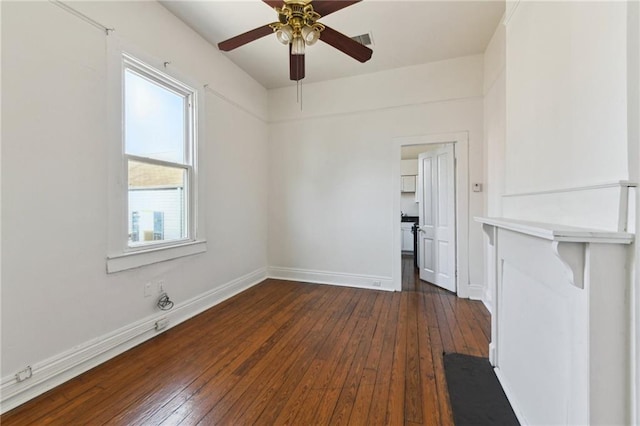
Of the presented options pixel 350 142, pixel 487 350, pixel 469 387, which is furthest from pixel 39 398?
pixel 350 142

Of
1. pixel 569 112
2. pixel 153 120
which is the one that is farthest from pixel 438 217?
pixel 153 120

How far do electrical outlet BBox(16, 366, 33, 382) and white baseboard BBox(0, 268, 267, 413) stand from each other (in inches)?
0.5

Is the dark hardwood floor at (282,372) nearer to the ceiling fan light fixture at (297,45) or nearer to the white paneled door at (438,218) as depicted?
the white paneled door at (438,218)

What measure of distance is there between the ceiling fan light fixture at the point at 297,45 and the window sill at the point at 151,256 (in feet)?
7.20

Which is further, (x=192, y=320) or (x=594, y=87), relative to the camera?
(x=192, y=320)

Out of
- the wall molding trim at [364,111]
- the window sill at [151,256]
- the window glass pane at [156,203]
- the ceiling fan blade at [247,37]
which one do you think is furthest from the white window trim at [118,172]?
the wall molding trim at [364,111]

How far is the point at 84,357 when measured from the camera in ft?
6.46

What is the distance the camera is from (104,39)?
2.11m

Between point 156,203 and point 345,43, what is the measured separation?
2.35 meters

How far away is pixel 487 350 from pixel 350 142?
10.2 feet

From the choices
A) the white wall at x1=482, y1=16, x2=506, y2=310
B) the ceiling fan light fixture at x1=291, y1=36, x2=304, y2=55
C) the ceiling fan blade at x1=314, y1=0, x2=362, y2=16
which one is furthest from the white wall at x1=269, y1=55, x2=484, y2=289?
the ceiling fan blade at x1=314, y1=0, x2=362, y2=16

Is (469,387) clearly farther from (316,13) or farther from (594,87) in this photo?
(316,13)

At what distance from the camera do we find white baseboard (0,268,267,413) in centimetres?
162

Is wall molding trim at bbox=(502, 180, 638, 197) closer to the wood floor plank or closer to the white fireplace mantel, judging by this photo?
the white fireplace mantel
